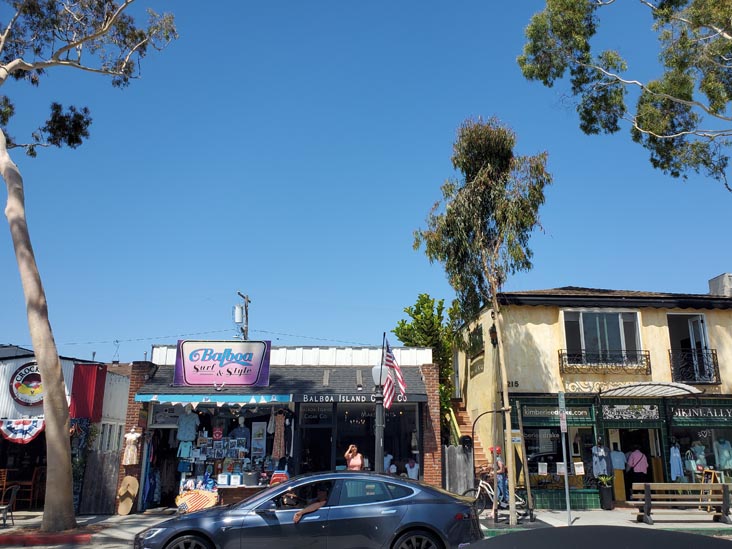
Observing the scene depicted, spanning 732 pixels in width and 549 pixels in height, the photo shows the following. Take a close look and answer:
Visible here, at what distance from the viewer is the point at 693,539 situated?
280 centimetres

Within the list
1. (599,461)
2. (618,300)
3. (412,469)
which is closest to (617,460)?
(599,461)

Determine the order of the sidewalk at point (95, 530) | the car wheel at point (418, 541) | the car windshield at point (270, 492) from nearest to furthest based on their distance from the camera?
the car wheel at point (418, 541), the car windshield at point (270, 492), the sidewalk at point (95, 530)

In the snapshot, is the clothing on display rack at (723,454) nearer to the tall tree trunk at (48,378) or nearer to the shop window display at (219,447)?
the shop window display at (219,447)

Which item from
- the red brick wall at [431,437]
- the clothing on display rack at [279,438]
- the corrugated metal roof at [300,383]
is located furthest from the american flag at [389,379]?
the clothing on display rack at [279,438]

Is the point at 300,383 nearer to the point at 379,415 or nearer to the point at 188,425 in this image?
the point at 188,425

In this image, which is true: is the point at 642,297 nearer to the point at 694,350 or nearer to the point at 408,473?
the point at 694,350

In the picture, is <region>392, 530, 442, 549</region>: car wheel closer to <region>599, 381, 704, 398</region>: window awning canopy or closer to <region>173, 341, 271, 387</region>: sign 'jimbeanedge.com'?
<region>173, 341, 271, 387</region>: sign 'jimbeanedge.com'

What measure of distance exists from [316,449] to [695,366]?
1241 centimetres

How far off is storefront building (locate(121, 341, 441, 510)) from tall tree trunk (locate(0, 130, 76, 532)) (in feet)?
9.38

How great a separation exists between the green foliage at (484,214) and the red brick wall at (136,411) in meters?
8.63

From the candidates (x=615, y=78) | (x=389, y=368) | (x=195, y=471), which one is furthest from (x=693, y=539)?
(x=615, y=78)

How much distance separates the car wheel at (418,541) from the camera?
813 centimetres

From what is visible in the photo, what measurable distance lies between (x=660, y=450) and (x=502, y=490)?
19.8 ft

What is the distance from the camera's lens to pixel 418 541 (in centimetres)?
820
